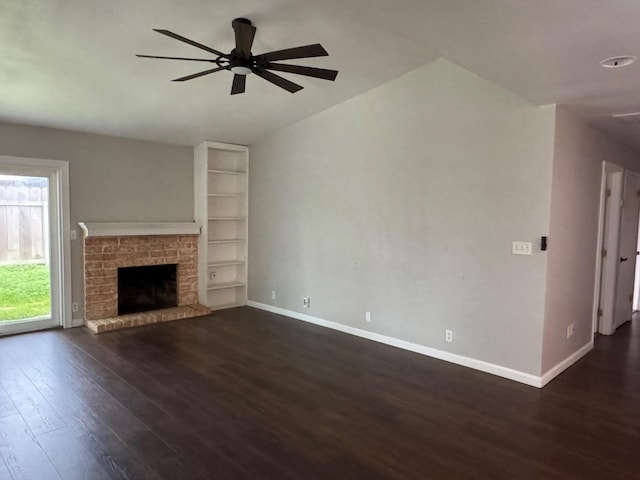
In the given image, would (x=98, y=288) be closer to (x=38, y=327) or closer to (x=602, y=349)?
(x=38, y=327)

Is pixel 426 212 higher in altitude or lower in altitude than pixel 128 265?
higher

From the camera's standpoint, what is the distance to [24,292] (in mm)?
5109

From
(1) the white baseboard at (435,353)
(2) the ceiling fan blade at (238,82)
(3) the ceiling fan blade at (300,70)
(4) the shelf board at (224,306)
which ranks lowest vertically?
(4) the shelf board at (224,306)

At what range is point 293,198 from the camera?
19.2 ft

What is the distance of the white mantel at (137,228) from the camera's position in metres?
5.29

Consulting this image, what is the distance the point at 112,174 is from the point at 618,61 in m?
5.53

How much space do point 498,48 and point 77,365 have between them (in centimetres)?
445

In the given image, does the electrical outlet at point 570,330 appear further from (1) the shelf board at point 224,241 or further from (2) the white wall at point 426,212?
(1) the shelf board at point 224,241

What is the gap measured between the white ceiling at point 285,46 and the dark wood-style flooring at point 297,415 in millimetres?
2463

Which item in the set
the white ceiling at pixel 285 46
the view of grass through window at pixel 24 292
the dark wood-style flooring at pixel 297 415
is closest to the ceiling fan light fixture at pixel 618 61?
the white ceiling at pixel 285 46

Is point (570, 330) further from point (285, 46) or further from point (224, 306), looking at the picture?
point (224, 306)

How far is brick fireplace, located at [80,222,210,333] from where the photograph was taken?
5.36m

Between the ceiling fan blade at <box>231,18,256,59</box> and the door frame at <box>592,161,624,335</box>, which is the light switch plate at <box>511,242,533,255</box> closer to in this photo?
the door frame at <box>592,161,624,335</box>

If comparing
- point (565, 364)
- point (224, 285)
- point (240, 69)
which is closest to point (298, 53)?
point (240, 69)
